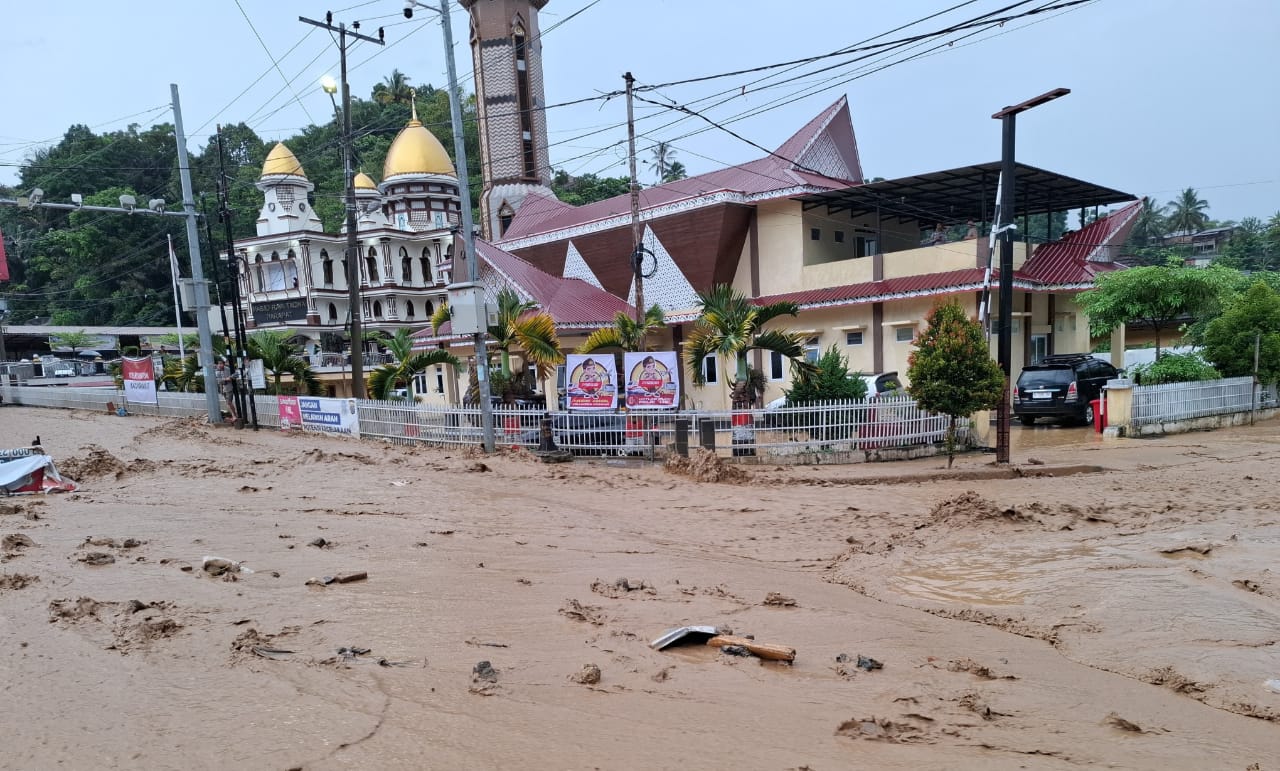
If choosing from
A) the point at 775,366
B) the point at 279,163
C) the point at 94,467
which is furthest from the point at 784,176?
the point at 279,163

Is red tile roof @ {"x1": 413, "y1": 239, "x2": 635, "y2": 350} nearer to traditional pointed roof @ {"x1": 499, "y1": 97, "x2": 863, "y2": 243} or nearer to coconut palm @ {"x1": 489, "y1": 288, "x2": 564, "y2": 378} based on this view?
traditional pointed roof @ {"x1": 499, "y1": 97, "x2": 863, "y2": 243}

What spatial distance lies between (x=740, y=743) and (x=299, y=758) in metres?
2.09

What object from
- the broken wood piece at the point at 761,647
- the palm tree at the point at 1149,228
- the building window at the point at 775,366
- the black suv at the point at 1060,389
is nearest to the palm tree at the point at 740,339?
the black suv at the point at 1060,389

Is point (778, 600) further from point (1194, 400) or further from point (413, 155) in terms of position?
point (413, 155)

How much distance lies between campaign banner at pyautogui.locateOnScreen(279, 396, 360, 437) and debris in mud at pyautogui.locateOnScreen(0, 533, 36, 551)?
33.3ft

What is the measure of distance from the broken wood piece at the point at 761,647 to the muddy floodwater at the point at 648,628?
2.1 inches

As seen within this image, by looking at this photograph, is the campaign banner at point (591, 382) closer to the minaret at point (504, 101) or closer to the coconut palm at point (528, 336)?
the coconut palm at point (528, 336)

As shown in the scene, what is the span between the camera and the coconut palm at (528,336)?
15266mm

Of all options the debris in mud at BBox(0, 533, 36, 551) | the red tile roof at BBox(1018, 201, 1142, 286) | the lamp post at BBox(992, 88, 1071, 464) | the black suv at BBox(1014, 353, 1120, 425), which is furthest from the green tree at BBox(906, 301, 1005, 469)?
the debris in mud at BBox(0, 533, 36, 551)

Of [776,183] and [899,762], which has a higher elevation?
[776,183]

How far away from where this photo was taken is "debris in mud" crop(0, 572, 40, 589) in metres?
5.91

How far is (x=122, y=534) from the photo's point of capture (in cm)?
790

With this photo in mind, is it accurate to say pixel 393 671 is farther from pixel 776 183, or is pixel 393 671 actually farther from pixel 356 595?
pixel 776 183

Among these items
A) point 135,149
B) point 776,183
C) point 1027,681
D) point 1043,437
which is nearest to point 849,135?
point 776,183
